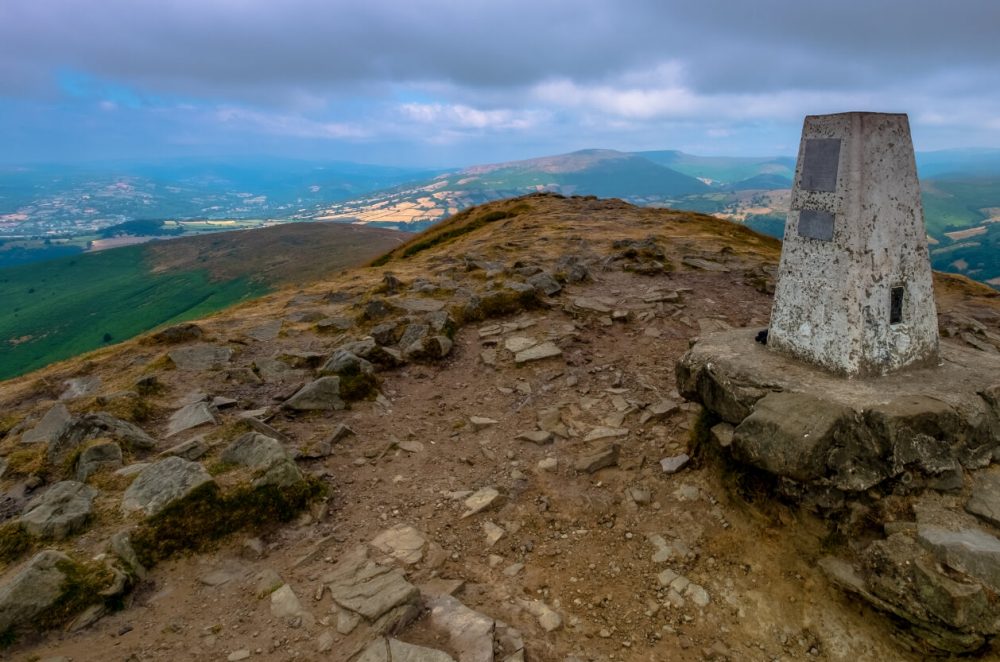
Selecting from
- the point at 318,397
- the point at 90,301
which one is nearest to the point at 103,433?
the point at 318,397

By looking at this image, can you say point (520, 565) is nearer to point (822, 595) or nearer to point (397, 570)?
point (397, 570)

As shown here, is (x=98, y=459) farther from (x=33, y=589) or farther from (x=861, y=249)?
(x=861, y=249)

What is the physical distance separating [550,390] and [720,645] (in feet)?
24.6

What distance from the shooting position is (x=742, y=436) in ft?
27.3

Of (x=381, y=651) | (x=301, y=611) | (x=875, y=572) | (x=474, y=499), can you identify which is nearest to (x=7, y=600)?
(x=301, y=611)

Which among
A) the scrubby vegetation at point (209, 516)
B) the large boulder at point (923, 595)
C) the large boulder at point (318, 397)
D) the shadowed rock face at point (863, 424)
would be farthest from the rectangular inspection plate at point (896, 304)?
the large boulder at point (318, 397)

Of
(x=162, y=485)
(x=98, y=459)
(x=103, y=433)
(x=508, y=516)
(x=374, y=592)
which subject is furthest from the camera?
(x=103, y=433)

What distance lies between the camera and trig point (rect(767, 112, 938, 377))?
833 cm

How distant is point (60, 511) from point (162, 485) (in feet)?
4.46

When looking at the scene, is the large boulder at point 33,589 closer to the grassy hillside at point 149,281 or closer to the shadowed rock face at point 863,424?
the shadowed rock face at point 863,424

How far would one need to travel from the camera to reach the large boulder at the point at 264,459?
30.4 feet

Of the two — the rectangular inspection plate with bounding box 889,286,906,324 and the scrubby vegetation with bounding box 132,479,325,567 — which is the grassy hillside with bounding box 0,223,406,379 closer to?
the scrubby vegetation with bounding box 132,479,325,567

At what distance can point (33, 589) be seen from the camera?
22.0 ft

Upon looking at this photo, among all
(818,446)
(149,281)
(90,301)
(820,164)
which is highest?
(820,164)
